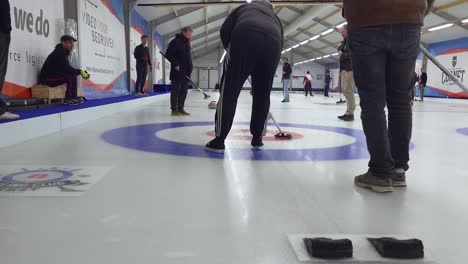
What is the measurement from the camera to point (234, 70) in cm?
267

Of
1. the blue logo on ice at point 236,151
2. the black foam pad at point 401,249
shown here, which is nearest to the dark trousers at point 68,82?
the blue logo on ice at point 236,151

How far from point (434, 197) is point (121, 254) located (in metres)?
1.43

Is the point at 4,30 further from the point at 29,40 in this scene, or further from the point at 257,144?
the point at 29,40

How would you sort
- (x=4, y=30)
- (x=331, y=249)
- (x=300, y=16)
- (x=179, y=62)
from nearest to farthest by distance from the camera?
(x=331, y=249) → (x=4, y=30) → (x=179, y=62) → (x=300, y=16)

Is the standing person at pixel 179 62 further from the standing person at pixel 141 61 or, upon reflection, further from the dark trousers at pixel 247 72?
the standing person at pixel 141 61

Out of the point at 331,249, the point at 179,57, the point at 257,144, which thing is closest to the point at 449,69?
the point at 179,57

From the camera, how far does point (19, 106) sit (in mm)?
4238

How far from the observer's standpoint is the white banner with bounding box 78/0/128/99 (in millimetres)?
7723

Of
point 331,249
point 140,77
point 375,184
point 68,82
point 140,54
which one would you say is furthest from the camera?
point 140,77

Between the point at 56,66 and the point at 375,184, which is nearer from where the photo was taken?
the point at 375,184

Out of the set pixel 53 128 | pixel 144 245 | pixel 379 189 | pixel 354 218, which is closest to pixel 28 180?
pixel 144 245

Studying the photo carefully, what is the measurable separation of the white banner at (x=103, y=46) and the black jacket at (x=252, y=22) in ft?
17.3

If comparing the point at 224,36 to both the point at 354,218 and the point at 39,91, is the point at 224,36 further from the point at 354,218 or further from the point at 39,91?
the point at 39,91

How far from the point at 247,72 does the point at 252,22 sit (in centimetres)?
36
